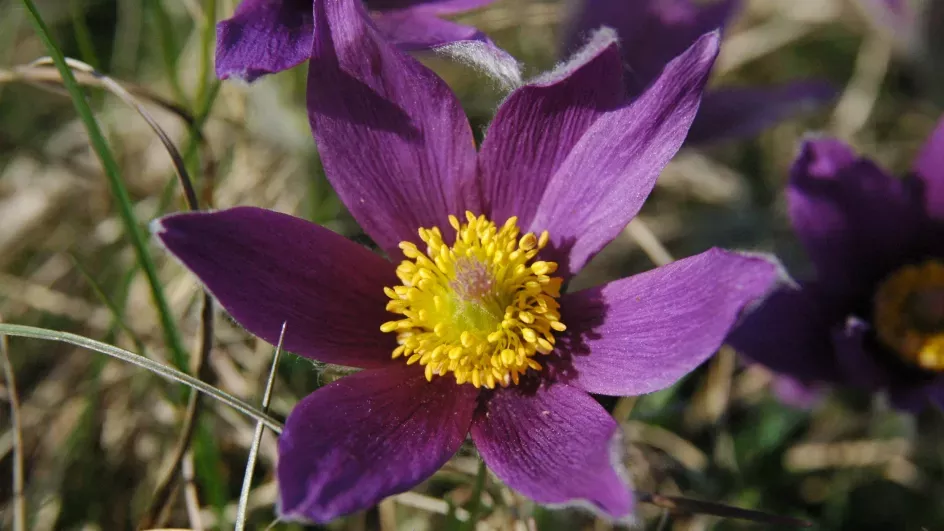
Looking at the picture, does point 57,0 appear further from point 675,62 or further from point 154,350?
point 675,62

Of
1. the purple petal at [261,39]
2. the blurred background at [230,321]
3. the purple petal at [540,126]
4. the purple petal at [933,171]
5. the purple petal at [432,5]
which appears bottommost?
the blurred background at [230,321]

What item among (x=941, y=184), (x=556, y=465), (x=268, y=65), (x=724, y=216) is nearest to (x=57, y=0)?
(x=268, y=65)

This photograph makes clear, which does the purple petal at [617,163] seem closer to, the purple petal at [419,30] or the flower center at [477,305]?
the flower center at [477,305]

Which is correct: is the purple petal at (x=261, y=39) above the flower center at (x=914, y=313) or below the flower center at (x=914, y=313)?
above

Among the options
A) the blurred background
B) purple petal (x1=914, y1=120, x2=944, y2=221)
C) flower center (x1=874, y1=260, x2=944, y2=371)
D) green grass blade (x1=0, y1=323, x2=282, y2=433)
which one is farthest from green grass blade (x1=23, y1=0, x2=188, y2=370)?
purple petal (x1=914, y1=120, x2=944, y2=221)

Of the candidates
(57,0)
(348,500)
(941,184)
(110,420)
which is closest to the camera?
(348,500)

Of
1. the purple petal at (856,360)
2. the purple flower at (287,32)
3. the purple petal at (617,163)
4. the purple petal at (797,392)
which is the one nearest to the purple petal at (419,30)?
the purple flower at (287,32)

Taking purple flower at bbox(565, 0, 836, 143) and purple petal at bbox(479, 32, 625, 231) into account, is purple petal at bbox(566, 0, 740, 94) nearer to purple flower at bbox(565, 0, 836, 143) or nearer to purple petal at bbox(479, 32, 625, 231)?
purple flower at bbox(565, 0, 836, 143)
